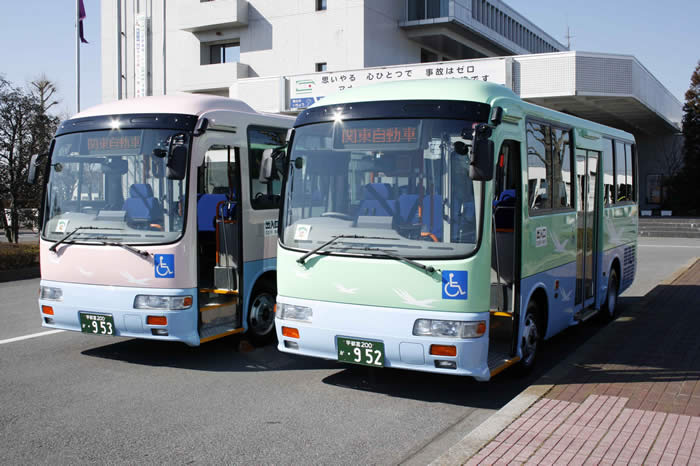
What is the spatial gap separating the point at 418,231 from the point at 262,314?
335 cm

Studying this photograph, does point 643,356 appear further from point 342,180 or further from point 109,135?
point 109,135

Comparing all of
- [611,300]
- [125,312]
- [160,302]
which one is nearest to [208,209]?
[160,302]

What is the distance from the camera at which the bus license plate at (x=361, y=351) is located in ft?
20.1

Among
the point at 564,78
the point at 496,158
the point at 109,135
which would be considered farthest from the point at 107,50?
the point at 496,158

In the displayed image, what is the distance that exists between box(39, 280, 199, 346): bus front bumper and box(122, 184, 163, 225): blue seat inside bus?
77 cm

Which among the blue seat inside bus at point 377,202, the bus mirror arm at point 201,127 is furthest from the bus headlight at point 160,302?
the blue seat inside bus at point 377,202

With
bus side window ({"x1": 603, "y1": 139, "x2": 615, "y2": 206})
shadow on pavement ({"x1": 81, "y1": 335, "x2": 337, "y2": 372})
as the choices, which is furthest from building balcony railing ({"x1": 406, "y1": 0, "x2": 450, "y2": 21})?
shadow on pavement ({"x1": 81, "y1": 335, "x2": 337, "y2": 372})

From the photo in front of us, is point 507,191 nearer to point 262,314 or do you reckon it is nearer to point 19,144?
point 262,314

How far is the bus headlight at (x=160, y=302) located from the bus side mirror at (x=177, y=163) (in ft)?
4.18

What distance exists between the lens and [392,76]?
28.0 meters

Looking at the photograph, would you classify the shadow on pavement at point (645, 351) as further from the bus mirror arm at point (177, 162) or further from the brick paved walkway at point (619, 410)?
the bus mirror arm at point (177, 162)

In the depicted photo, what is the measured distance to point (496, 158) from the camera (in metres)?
6.32

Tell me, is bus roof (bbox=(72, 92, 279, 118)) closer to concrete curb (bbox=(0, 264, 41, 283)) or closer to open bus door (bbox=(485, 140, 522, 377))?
open bus door (bbox=(485, 140, 522, 377))

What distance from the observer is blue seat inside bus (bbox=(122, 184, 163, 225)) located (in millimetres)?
7516
